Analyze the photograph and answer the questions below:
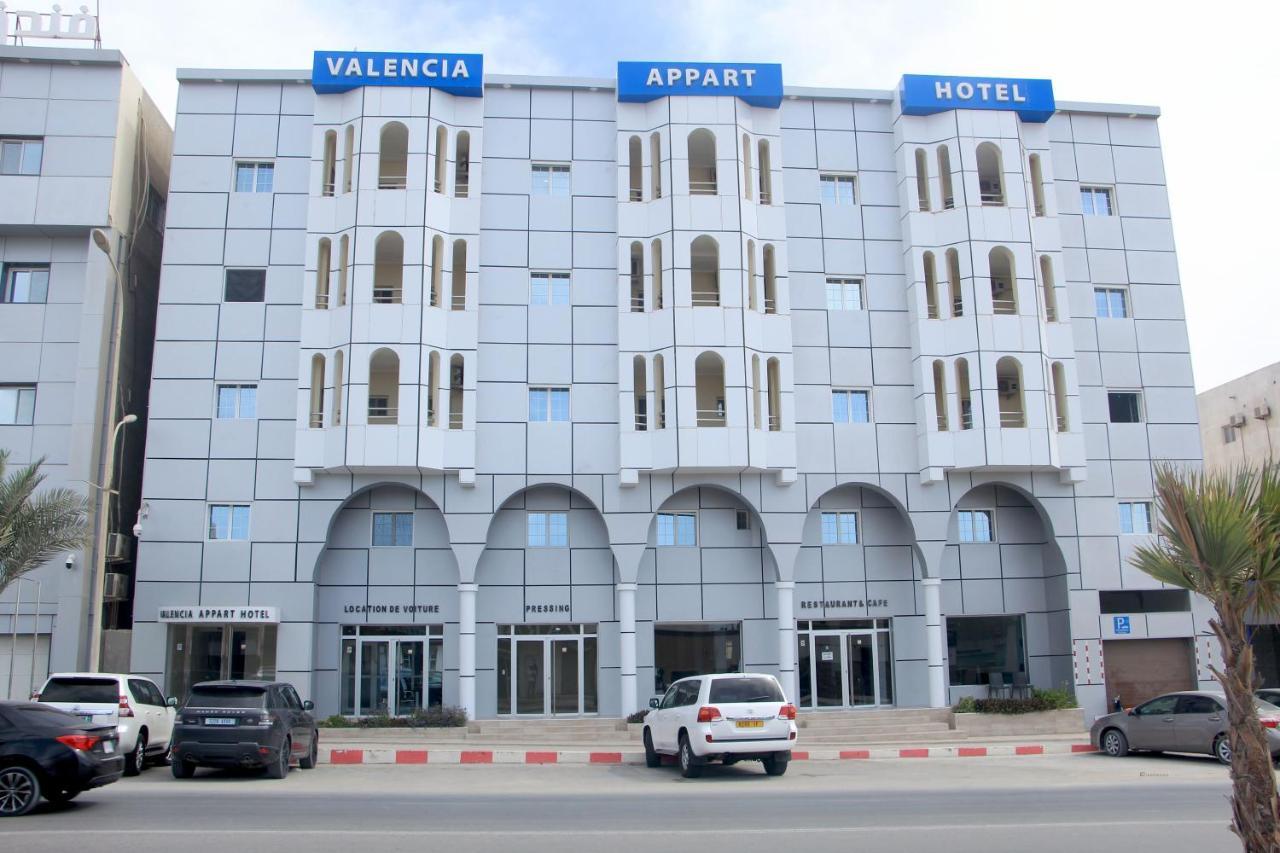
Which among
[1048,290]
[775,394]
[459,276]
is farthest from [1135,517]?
[459,276]

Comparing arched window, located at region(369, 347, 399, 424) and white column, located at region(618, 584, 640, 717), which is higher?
arched window, located at region(369, 347, 399, 424)

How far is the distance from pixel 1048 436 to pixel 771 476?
7974mm

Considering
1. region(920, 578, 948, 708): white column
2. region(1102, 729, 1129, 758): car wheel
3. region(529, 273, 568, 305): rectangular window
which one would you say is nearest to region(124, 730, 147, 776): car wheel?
region(529, 273, 568, 305): rectangular window

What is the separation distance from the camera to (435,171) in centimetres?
3153

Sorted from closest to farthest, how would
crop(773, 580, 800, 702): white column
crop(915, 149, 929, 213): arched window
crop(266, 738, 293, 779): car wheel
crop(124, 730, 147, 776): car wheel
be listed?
crop(266, 738, 293, 779): car wheel, crop(124, 730, 147, 776): car wheel, crop(773, 580, 800, 702): white column, crop(915, 149, 929, 213): arched window

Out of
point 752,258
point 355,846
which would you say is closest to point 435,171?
point 752,258

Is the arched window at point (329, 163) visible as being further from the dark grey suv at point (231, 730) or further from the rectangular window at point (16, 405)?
the dark grey suv at point (231, 730)

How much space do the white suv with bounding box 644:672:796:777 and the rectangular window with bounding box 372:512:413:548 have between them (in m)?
14.0

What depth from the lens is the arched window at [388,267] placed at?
3119 centimetres

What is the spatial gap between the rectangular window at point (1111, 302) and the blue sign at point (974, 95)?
18.9 ft

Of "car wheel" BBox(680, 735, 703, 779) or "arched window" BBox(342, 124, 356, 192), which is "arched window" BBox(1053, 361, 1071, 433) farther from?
"arched window" BBox(342, 124, 356, 192)

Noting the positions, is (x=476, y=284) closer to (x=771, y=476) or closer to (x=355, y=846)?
(x=771, y=476)

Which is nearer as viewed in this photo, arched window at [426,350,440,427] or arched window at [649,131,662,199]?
arched window at [426,350,440,427]

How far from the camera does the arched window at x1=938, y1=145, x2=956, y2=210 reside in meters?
33.2
